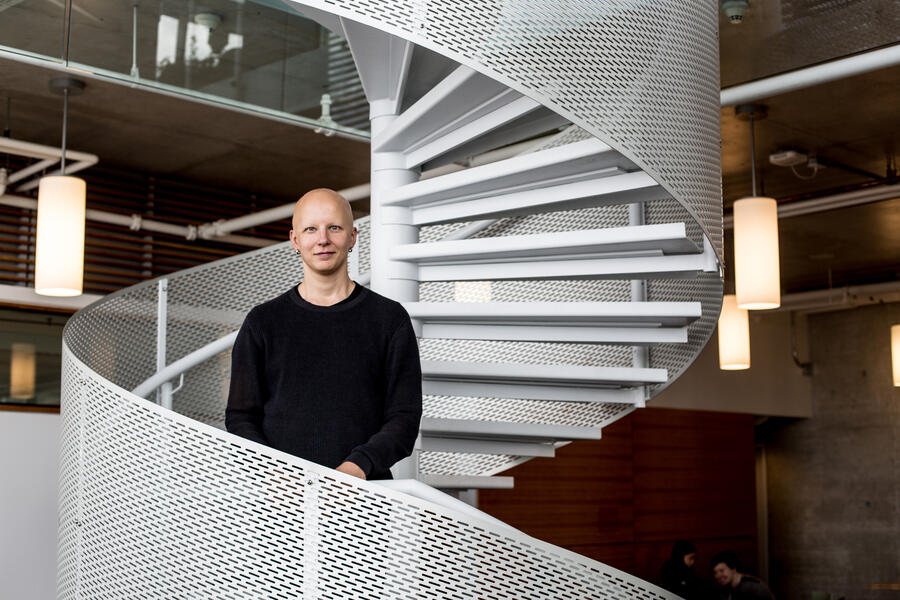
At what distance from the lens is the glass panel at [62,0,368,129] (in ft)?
16.9

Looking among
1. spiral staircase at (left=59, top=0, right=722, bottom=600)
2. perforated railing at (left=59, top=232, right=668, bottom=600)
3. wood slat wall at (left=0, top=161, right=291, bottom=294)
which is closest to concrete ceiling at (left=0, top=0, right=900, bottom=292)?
wood slat wall at (left=0, top=161, right=291, bottom=294)

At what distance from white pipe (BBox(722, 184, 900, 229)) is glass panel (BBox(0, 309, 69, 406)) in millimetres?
5184

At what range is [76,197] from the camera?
5.19 meters

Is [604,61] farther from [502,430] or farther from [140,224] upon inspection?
[140,224]

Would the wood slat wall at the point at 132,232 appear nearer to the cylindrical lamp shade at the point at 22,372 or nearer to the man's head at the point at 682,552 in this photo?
the cylindrical lamp shade at the point at 22,372

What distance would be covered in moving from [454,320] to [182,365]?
3.96 ft

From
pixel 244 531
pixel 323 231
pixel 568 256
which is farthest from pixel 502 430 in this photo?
pixel 323 231

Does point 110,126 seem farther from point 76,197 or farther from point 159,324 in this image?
point 159,324

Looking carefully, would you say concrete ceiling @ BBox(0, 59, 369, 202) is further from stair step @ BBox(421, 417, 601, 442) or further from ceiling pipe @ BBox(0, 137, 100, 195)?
stair step @ BBox(421, 417, 601, 442)

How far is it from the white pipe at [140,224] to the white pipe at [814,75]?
151 inches

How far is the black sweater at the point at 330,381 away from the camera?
2.57 meters

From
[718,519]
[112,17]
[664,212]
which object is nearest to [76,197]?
[112,17]

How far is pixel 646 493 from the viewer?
10.4m

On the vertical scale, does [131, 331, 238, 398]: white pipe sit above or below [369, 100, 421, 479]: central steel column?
below
